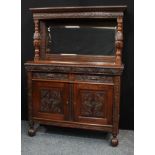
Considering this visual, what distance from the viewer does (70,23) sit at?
2984 millimetres

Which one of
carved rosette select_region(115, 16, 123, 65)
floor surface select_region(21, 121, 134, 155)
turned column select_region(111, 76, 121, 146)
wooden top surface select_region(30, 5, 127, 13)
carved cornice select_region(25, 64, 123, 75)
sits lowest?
floor surface select_region(21, 121, 134, 155)

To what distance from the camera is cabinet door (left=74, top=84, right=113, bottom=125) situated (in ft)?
8.26

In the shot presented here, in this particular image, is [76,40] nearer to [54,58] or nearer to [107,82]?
[54,58]

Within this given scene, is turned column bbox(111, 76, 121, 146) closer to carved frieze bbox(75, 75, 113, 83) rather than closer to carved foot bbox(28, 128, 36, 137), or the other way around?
carved frieze bbox(75, 75, 113, 83)

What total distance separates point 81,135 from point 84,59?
97 centimetres

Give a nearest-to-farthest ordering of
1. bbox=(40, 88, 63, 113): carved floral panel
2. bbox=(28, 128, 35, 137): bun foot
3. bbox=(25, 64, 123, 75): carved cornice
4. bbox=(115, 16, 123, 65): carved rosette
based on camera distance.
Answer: bbox=(25, 64, 123, 75): carved cornice
bbox=(115, 16, 123, 65): carved rosette
bbox=(40, 88, 63, 113): carved floral panel
bbox=(28, 128, 35, 137): bun foot

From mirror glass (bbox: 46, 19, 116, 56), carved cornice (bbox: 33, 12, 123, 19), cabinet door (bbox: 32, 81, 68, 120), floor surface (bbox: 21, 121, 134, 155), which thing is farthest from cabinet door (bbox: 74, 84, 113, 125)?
carved cornice (bbox: 33, 12, 123, 19)

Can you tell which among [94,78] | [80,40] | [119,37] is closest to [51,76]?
[94,78]

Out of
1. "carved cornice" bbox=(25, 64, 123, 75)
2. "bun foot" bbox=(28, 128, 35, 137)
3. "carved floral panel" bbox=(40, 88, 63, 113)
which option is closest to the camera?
"carved cornice" bbox=(25, 64, 123, 75)

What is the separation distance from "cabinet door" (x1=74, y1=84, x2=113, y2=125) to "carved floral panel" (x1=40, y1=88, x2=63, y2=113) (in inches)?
7.9

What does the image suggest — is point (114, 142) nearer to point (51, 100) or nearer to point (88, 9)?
point (51, 100)

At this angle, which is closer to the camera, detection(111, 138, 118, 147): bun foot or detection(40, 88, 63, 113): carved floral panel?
detection(111, 138, 118, 147): bun foot

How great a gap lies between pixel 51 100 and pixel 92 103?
50cm
